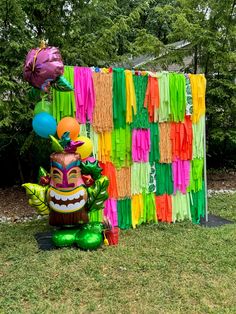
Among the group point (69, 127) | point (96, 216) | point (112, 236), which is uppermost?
point (69, 127)

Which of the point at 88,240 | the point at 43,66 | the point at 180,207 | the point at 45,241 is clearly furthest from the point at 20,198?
the point at 43,66

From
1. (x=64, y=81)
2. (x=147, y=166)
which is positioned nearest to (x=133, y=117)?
(x=147, y=166)

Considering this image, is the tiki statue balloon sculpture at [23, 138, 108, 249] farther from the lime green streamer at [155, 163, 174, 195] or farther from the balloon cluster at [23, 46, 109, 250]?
the lime green streamer at [155, 163, 174, 195]

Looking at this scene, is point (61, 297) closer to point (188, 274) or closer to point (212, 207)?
point (188, 274)

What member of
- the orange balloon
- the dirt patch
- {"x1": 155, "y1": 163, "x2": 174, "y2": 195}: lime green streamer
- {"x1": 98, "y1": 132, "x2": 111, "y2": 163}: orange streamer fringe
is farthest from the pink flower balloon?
the dirt patch

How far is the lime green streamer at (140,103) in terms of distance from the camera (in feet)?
16.3

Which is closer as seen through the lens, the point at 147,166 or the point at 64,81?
the point at 64,81

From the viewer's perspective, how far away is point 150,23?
19953 millimetres

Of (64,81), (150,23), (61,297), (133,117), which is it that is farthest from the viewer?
(150,23)

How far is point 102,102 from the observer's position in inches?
187

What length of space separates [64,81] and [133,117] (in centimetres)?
110

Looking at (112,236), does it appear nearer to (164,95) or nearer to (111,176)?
(111,176)

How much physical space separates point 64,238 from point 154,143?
1.69 m

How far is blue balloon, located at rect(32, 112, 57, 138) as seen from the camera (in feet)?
13.9
